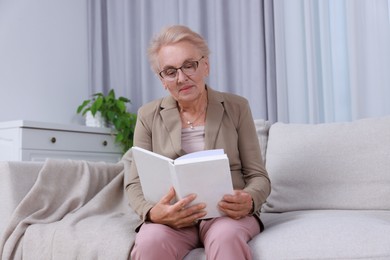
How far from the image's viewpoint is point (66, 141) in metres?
2.88

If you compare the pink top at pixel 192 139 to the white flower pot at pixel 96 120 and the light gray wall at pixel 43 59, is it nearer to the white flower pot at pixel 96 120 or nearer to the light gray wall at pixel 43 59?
the white flower pot at pixel 96 120

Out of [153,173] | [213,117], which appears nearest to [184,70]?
[213,117]

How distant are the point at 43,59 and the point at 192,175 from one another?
7.78 feet

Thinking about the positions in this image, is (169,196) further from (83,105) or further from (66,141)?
(83,105)

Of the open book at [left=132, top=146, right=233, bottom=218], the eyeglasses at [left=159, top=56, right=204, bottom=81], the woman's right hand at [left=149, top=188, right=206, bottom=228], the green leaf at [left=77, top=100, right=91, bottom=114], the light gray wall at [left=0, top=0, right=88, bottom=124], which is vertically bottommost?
the woman's right hand at [left=149, top=188, right=206, bottom=228]

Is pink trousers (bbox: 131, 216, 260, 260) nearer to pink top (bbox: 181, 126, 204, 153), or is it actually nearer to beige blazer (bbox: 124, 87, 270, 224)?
beige blazer (bbox: 124, 87, 270, 224)

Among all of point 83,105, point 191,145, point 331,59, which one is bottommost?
point 191,145

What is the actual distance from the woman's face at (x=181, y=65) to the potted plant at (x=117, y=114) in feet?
5.38

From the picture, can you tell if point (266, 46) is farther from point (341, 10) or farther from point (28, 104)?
point (28, 104)

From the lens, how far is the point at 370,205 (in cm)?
169

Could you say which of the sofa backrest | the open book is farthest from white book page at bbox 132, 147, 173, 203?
the sofa backrest

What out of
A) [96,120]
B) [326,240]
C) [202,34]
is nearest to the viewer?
[326,240]

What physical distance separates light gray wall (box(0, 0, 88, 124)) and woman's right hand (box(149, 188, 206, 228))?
6.75ft

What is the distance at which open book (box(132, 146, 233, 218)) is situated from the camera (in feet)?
3.99
